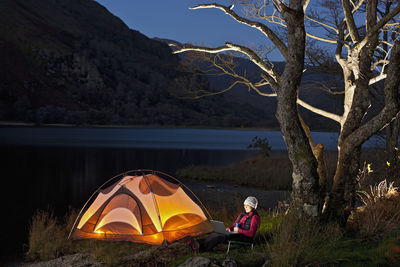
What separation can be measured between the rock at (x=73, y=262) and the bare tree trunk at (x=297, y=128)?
15.0 feet

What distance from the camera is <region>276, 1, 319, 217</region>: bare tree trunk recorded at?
A: 27.3 feet

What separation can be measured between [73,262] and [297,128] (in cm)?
597

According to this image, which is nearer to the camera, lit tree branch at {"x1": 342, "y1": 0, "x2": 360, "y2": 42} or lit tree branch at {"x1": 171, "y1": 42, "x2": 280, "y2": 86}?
lit tree branch at {"x1": 171, "y1": 42, "x2": 280, "y2": 86}

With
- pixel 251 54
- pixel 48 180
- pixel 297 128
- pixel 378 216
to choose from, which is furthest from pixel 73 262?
pixel 48 180

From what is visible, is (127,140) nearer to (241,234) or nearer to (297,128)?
(297,128)

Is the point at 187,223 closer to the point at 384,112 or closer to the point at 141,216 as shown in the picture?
the point at 141,216

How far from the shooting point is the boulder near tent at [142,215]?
9.81 metres

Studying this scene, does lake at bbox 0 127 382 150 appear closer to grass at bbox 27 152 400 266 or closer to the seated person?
grass at bbox 27 152 400 266

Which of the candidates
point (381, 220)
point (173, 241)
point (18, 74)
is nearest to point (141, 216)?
point (173, 241)

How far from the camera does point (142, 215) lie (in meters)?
9.92

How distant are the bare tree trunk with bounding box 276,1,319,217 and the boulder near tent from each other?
3.19m

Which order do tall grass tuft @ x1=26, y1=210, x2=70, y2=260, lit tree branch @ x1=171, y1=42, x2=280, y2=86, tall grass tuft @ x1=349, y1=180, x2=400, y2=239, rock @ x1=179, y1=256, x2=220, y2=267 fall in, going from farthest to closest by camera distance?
tall grass tuft @ x1=26, y1=210, x2=70, y2=260
lit tree branch @ x1=171, y1=42, x2=280, y2=86
tall grass tuft @ x1=349, y1=180, x2=400, y2=239
rock @ x1=179, y1=256, x2=220, y2=267

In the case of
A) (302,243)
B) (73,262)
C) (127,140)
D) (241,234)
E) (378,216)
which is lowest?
(127,140)

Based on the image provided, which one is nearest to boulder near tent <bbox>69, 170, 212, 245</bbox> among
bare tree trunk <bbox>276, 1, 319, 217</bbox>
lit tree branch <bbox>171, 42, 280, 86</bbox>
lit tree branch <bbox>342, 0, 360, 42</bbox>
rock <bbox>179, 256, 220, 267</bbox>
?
rock <bbox>179, 256, 220, 267</bbox>
